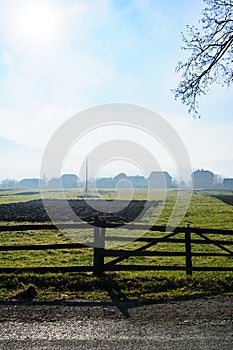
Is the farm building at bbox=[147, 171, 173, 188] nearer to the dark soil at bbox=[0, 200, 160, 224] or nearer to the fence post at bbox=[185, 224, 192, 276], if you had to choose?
the dark soil at bbox=[0, 200, 160, 224]

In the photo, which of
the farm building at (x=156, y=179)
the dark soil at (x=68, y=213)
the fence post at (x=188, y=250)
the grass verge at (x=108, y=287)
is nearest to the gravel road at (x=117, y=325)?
the grass verge at (x=108, y=287)

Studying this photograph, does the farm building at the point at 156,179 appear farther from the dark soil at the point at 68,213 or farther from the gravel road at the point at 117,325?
the gravel road at the point at 117,325

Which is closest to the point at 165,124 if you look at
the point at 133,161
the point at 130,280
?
the point at 133,161

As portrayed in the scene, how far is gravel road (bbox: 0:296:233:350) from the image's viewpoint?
566 cm

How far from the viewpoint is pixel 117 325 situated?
6.48 meters

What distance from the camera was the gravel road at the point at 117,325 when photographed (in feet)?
18.6

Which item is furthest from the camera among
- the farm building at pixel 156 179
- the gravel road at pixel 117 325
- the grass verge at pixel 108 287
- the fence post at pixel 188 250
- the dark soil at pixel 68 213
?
the farm building at pixel 156 179

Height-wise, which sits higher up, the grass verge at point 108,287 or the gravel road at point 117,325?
the gravel road at point 117,325

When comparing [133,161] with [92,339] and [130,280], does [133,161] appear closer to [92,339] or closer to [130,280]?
[130,280]

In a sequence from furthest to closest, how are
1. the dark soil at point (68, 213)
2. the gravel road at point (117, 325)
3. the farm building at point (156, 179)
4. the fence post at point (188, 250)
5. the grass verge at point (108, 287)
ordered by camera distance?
the farm building at point (156, 179) < the dark soil at point (68, 213) < the fence post at point (188, 250) < the grass verge at point (108, 287) < the gravel road at point (117, 325)

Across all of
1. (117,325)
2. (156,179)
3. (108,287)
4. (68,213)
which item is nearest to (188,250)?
(108,287)

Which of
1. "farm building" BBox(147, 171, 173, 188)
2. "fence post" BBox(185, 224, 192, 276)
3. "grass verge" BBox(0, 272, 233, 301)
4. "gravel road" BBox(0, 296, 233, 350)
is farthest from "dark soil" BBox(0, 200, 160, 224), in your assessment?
"gravel road" BBox(0, 296, 233, 350)

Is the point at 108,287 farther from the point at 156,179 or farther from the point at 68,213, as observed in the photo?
the point at 156,179

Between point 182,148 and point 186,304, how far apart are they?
39.0 ft
